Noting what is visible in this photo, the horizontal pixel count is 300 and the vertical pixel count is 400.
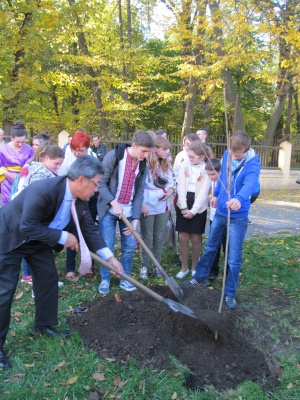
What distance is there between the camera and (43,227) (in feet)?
9.73

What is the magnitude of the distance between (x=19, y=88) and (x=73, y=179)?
46.5 ft

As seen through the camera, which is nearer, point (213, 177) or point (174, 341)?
point (174, 341)

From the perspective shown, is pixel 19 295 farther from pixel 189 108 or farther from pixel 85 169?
pixel 189 108

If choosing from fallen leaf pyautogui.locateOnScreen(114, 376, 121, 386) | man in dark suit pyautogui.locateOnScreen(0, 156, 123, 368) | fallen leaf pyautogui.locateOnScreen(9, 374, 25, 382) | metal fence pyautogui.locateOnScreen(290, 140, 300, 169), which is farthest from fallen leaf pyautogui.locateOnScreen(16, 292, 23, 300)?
metal fence pyautogui.locateOnScreen(290, 140, 300, 169)

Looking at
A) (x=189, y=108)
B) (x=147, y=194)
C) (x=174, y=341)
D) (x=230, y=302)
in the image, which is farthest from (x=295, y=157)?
(x=174, y=341)

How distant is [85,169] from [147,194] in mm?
2125

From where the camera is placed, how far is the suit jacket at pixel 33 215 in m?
2.92

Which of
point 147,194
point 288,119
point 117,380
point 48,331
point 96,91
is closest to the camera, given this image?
point 117,380

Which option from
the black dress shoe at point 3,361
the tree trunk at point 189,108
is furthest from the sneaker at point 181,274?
the tree trunk at point 189,108

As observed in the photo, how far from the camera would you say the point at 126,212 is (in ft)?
14.9

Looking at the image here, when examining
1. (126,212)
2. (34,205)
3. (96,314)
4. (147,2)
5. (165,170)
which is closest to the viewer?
(34,205)

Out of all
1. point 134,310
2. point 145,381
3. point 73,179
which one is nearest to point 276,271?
point 134,310

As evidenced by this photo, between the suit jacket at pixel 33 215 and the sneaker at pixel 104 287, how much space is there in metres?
1.57

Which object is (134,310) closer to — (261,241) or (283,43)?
(261,241)
